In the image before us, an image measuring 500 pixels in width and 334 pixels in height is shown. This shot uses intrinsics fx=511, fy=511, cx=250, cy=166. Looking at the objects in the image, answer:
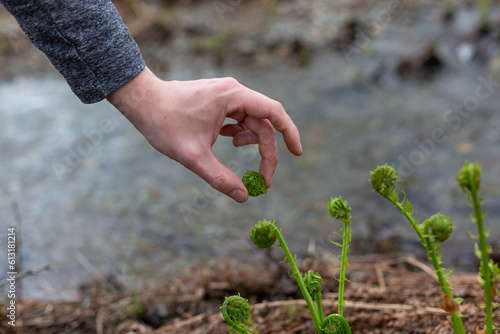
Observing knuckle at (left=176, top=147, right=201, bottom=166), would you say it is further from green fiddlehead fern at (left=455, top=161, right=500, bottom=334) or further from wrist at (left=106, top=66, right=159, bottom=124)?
green fiddlehead fern at (left=455, top=161, right=500, bottom=334)

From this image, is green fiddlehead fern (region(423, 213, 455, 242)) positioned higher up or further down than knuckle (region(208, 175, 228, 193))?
further down

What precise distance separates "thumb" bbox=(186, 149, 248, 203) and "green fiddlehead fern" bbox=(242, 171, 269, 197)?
0.12 ft

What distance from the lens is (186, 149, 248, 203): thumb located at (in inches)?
49.3

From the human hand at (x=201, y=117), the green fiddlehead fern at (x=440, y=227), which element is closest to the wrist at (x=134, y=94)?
the human hand at (x=201, y=117)

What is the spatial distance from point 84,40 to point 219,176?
1.53 feet

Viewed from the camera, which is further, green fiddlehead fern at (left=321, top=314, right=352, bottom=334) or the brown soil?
the brown soil

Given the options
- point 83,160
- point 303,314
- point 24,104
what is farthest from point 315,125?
point 24,104

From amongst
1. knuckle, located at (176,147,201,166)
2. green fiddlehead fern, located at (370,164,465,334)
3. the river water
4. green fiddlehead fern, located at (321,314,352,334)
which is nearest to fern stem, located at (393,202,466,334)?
green fiddlehead fern, located at (370,164,465,334)


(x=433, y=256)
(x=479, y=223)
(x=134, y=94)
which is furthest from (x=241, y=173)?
(x=479, y=223)

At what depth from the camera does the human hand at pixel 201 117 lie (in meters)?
1.27

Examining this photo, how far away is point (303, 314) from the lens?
1.79m

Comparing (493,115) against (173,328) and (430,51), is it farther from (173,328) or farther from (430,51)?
(173,328)

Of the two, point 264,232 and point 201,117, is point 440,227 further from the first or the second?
point 201,117

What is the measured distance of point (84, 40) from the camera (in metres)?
1.25
